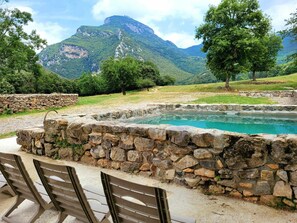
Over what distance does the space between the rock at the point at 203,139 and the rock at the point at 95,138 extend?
2.12 m

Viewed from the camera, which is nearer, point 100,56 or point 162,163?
point 162,163

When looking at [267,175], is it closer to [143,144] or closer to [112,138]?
[143,144]

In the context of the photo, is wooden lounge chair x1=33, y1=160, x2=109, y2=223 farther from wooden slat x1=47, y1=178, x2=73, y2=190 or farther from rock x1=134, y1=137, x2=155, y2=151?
rock x1=134, y1=137, x2=155, y2=151

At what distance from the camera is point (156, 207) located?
5.51 feet

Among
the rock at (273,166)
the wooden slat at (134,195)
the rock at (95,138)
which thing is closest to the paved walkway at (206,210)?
the rock at (273,166)

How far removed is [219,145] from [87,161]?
3025mm

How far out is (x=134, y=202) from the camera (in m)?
1.82

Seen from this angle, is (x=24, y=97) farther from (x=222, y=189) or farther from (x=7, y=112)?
(x=222, y=189)

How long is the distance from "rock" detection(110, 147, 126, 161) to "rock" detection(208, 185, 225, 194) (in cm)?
179

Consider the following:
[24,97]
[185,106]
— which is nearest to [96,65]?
[24,97]

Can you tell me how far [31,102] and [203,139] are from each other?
16.5 m

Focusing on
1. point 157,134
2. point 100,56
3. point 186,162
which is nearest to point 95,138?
point 157,134

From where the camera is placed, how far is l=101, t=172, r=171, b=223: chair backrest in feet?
5.42

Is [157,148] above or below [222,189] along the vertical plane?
above
